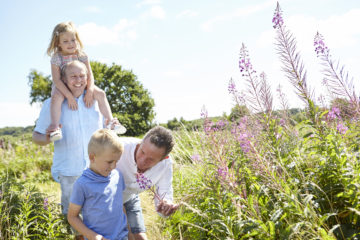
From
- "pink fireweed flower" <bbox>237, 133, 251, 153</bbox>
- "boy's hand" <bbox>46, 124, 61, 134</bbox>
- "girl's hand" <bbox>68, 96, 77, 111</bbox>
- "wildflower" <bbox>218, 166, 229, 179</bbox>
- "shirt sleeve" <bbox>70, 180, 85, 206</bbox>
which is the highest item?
"girl's hand" <bbox>68, 96, 77, 111</bbox>

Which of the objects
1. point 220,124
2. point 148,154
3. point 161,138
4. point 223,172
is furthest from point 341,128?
point 148,154

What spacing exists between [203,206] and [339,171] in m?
1.72

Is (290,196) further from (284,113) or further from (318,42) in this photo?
(284,113)

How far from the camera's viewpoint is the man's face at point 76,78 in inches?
154

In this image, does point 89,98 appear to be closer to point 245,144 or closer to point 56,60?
point 56,60

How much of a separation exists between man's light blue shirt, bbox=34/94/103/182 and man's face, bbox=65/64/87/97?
0.15m

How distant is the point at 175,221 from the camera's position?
4.07 meters

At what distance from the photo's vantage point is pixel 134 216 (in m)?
3.83

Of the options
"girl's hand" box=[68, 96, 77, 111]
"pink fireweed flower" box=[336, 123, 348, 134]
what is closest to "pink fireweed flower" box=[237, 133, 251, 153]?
"pink fireweed flower" box=[336, 123, 348, 134]

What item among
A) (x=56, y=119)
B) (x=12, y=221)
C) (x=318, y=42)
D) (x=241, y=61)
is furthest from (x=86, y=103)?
(x=318, y=42)

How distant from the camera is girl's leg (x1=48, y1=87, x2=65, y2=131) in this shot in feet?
12.5

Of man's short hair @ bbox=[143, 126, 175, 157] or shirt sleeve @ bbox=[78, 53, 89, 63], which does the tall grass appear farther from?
shirt sleeve @ bbox=[78, 53, 89, 63]

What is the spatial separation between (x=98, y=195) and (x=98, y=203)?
8cm

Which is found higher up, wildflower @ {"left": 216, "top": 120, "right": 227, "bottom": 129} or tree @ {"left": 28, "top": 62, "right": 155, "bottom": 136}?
tree @ {"left": 28, "top": 62, "right": 155, "bottom": 136}
